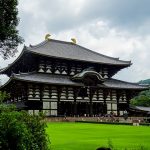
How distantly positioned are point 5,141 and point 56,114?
4663 cm

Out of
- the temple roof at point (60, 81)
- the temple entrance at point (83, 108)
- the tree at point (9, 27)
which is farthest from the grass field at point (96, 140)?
the temple entrance at point (83, 108)

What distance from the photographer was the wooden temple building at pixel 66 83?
56044 mm

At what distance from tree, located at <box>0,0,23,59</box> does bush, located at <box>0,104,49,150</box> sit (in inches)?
489

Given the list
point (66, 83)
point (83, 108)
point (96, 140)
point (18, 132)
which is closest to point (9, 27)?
point (96, 140)

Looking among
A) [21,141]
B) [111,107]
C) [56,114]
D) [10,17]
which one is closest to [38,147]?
[21,141]

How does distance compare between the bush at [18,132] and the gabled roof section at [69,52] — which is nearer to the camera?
the bush at [18,132]

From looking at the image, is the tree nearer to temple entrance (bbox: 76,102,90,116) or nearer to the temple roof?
the temple roof

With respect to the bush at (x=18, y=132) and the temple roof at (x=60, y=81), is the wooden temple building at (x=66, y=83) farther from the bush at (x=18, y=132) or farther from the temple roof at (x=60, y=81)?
the bush at (x=18, y=132)

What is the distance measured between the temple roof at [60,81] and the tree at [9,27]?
83.7ft

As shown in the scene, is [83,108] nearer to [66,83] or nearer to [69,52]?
[66,83]

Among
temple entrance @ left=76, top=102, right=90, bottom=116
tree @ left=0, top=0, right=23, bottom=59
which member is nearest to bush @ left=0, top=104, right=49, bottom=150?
tree @ left=0, top=0, right=23, bottom=59

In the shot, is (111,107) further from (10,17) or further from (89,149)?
(89,149)

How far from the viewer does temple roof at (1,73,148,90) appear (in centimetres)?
5390

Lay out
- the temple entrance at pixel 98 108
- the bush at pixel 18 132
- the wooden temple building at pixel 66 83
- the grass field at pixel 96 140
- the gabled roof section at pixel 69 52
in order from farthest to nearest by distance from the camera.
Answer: the temple entrance at pixel 98 108 < the gabled roof section at pixel 69 52 < the wooden temple building at pixel 66 83 < the grass field at pixel 96 140 < the bush at pixel 18 132
